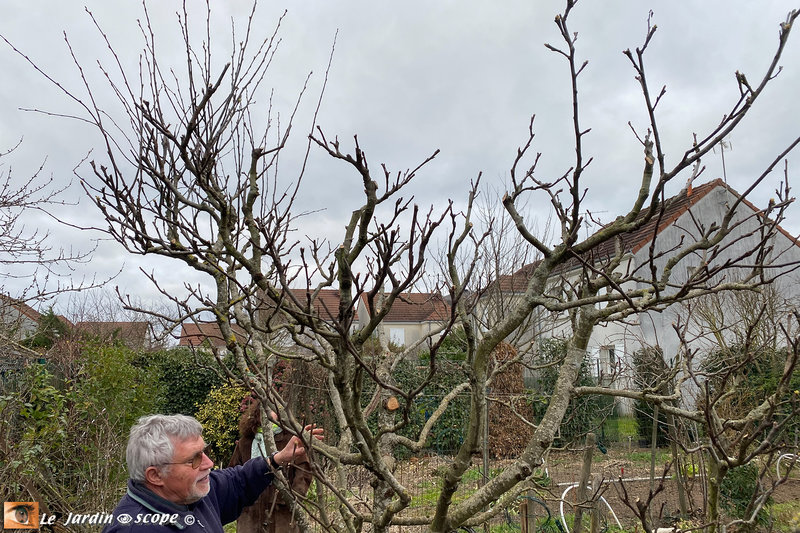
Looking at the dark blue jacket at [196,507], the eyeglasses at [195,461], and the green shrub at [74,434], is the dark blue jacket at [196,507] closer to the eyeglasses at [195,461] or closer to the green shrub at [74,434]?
the eyeglasses at [195,461]

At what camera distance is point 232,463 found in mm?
4141

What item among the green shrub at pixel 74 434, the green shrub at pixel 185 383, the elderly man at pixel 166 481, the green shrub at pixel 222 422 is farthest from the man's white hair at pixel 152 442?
the green shrub at pixel 185 383

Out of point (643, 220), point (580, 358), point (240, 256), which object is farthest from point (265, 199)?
point (643, 220)

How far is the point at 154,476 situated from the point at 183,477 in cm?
12

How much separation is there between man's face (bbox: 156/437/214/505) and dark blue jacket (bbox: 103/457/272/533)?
→ 45 millimetres

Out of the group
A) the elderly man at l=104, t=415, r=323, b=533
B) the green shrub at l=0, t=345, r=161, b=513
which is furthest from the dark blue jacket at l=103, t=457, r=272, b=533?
the green shrub at l=0, t=345, r=161, b=513

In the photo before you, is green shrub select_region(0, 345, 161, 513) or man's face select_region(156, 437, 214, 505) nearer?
man's face select_region(156, 437, 214, 505)

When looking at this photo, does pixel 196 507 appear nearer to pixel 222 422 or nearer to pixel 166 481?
pixel 166 481

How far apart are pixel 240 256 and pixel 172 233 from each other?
120 centimetres

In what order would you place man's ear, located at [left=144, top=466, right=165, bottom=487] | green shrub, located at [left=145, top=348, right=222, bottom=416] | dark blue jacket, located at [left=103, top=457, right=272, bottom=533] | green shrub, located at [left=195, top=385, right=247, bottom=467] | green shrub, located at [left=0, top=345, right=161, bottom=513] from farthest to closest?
green shrub, located at [left=145, top=348, right=222, bottom=416] → green shrub, located at [left=195, top=385, right=247, bottom=467] → green shrub, located at [left=0, top=345, right=161, bottom=513] → man's ear, located at [left=144, top=466, right=165, bottom=487] → dark blue jacket, located at [left=103, top=457, right=272, bottom=533]

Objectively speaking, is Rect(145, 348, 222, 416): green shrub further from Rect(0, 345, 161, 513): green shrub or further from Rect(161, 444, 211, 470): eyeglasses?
Rect(161, 444, 211, 470): eyeglasses

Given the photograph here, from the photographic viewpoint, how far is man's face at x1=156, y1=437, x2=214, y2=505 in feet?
7.61

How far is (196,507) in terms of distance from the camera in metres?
2.48

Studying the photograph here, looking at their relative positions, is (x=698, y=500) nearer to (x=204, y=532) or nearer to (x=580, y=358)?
(x=580, y=358)
